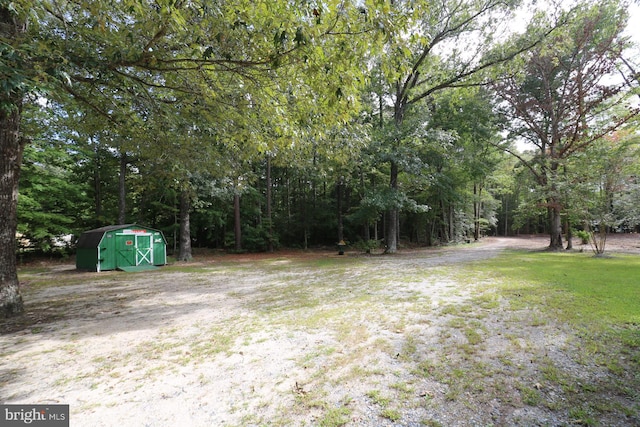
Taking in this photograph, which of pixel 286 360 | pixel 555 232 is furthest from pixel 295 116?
pixel 555 232

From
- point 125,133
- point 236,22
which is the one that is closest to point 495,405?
point 236,22

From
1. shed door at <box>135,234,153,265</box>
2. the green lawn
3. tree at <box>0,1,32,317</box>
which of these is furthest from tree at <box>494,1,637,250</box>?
shed door at <box>135,234,153,265</box>

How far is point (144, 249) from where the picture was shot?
12500mm

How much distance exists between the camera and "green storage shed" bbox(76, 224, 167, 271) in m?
11.3

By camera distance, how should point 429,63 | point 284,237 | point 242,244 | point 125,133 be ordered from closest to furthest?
point 125,133 → point 429,63 → point 242,244 → point 284,237

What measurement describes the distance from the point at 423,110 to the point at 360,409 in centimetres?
1757

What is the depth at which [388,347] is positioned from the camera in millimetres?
3285

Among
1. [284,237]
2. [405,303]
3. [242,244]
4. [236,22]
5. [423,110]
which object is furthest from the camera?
[284,237]

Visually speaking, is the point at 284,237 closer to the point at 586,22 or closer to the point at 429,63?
the point at 429,63

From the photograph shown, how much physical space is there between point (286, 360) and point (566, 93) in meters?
20.2

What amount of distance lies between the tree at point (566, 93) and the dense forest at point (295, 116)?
10cm

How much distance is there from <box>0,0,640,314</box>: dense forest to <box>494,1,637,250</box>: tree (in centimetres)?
10

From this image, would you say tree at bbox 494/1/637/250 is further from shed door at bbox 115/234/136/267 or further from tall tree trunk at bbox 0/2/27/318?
shed door at bbox 115/234/136/267

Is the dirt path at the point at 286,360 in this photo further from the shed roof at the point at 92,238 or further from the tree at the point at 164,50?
the shed roof at the point at 92,238
